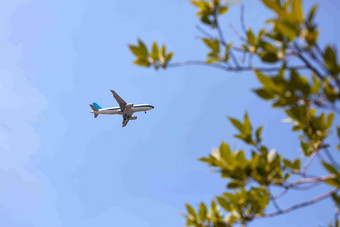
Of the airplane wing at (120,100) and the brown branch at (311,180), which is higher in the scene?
the airplane wing at (120,100)

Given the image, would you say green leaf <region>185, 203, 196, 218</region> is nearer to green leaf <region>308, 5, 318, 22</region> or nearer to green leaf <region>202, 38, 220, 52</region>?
green leaf <region>202, 38, 220, 52</region>

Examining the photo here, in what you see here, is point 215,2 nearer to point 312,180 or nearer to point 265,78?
point 265,78

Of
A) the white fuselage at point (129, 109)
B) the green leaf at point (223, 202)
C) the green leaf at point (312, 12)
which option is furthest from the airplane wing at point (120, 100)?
the green leaf at point (312, 12)

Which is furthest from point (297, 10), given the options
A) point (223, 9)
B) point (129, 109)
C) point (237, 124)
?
point (129, 109)

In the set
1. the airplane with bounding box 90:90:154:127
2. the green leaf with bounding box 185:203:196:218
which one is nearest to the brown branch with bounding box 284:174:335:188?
the green leaf with bounding box 185:203:196:218

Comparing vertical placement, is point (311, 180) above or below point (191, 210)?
below

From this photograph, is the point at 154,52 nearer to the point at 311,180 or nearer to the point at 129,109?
the point at 311,180

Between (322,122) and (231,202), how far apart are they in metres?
1.54

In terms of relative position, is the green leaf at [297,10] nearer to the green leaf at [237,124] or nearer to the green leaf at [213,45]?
the green leaf at [213,45]

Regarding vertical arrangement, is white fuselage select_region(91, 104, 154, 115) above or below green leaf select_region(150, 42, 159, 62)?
above

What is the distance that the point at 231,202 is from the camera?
4.23m

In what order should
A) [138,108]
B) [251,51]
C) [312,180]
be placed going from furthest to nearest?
[138,108], [251,51], [312,180]

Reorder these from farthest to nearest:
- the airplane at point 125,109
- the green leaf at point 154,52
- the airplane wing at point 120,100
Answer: the airplane at point 125,109 < the airplane wing at point 120,100 < the green leaf at point 154,52

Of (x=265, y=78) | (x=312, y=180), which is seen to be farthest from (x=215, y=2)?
(x=312, y=180)
